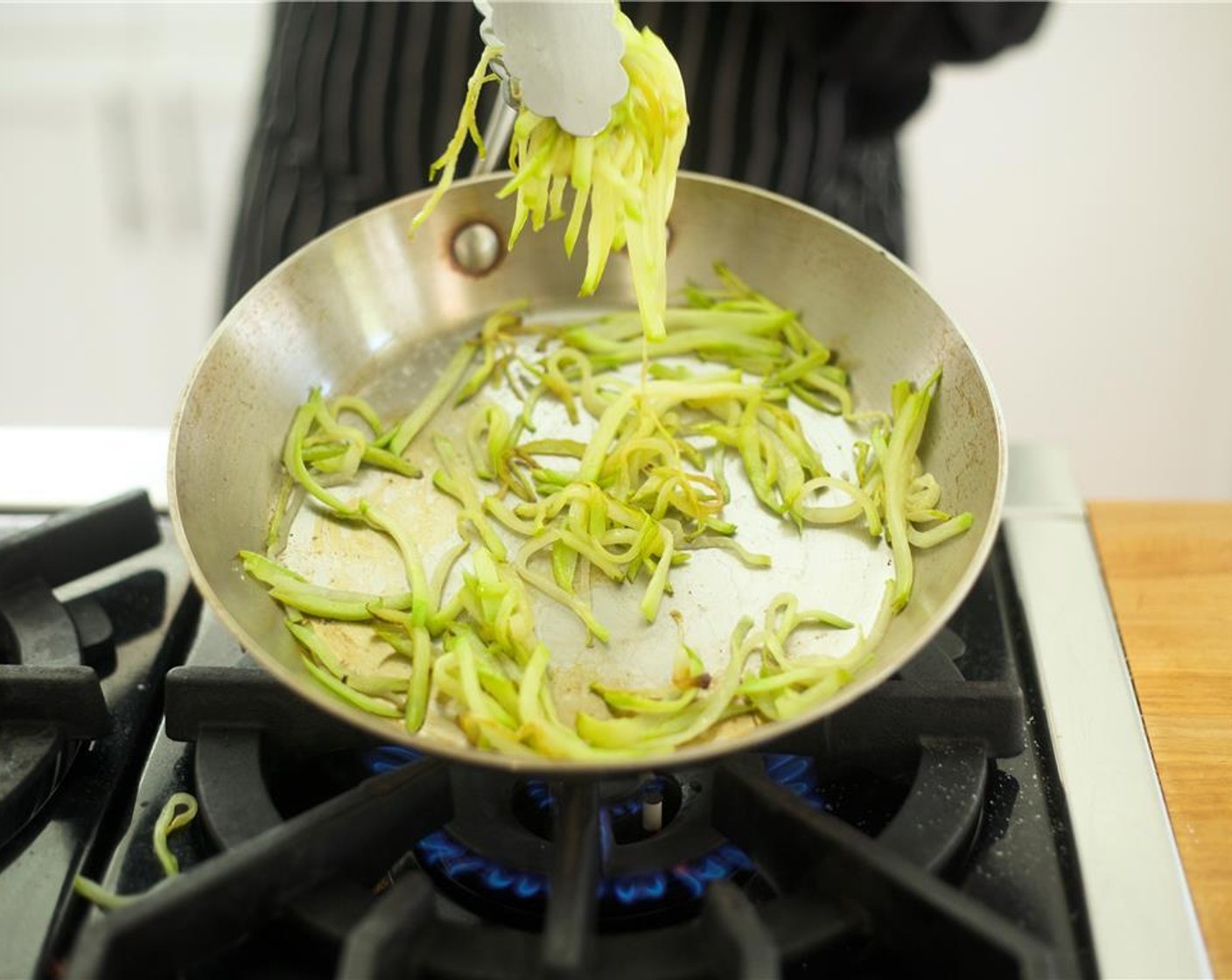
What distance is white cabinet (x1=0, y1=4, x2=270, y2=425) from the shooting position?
2941mm

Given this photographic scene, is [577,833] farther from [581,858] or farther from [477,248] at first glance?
[477,248]

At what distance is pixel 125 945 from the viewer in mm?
689

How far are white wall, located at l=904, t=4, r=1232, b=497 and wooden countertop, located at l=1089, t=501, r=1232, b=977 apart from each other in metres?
1.89

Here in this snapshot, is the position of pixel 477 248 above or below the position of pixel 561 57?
below

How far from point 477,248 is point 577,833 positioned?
68 centimetres

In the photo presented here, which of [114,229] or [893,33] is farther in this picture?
[114,229]

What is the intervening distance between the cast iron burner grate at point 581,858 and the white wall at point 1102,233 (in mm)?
2222

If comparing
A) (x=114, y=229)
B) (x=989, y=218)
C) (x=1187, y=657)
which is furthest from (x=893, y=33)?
(x=114, y=229)

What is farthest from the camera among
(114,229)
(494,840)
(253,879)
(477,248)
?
(114,229)

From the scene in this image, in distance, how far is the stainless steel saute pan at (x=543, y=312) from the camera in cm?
97

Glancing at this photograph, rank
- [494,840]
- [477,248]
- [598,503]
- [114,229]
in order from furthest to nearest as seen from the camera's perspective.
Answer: [114,229], [477,248], [598,503], [494,840]

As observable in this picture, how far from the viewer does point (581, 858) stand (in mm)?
745

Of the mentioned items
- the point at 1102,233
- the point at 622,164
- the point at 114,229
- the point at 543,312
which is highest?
the point at 622,164

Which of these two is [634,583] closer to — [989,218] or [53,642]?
[53,642]
